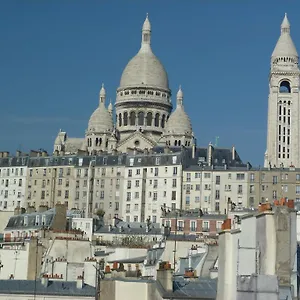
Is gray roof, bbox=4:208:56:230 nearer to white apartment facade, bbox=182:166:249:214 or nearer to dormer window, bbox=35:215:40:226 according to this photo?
dormer window, bbox=35:215:40:226

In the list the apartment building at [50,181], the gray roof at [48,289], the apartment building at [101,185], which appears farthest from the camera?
the apartment building at [50,181]

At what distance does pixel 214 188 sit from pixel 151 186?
8341 mm

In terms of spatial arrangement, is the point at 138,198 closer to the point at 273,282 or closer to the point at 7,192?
the point at 7,192

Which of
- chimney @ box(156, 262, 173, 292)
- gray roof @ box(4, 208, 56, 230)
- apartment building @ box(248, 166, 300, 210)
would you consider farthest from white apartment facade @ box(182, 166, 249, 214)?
chimney @ box(156, 262, 173, 292)

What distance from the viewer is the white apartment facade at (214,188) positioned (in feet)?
376

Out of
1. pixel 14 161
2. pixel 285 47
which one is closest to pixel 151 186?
pixel 14 161

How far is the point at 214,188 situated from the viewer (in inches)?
4560

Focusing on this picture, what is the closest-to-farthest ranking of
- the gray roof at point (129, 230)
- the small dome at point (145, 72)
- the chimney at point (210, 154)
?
the gray roof at point (129, 230) → the chimney at point (210, 154) → the small dome at point (145, 72)

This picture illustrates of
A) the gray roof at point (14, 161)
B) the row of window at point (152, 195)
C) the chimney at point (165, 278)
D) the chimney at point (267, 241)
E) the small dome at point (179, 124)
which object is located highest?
the small dome at point (179, 124)

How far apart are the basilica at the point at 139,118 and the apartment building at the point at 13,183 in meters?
13.8

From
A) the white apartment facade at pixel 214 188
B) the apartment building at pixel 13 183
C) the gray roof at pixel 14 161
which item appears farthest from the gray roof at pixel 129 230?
the gray roof at pixel 14 161

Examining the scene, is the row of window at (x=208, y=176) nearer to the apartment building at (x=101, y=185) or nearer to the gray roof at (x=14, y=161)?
the apartment building at (x=101, y=185)

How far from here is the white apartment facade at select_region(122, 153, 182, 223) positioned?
118 metres

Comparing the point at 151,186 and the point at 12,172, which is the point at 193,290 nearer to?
the point at 151,186
